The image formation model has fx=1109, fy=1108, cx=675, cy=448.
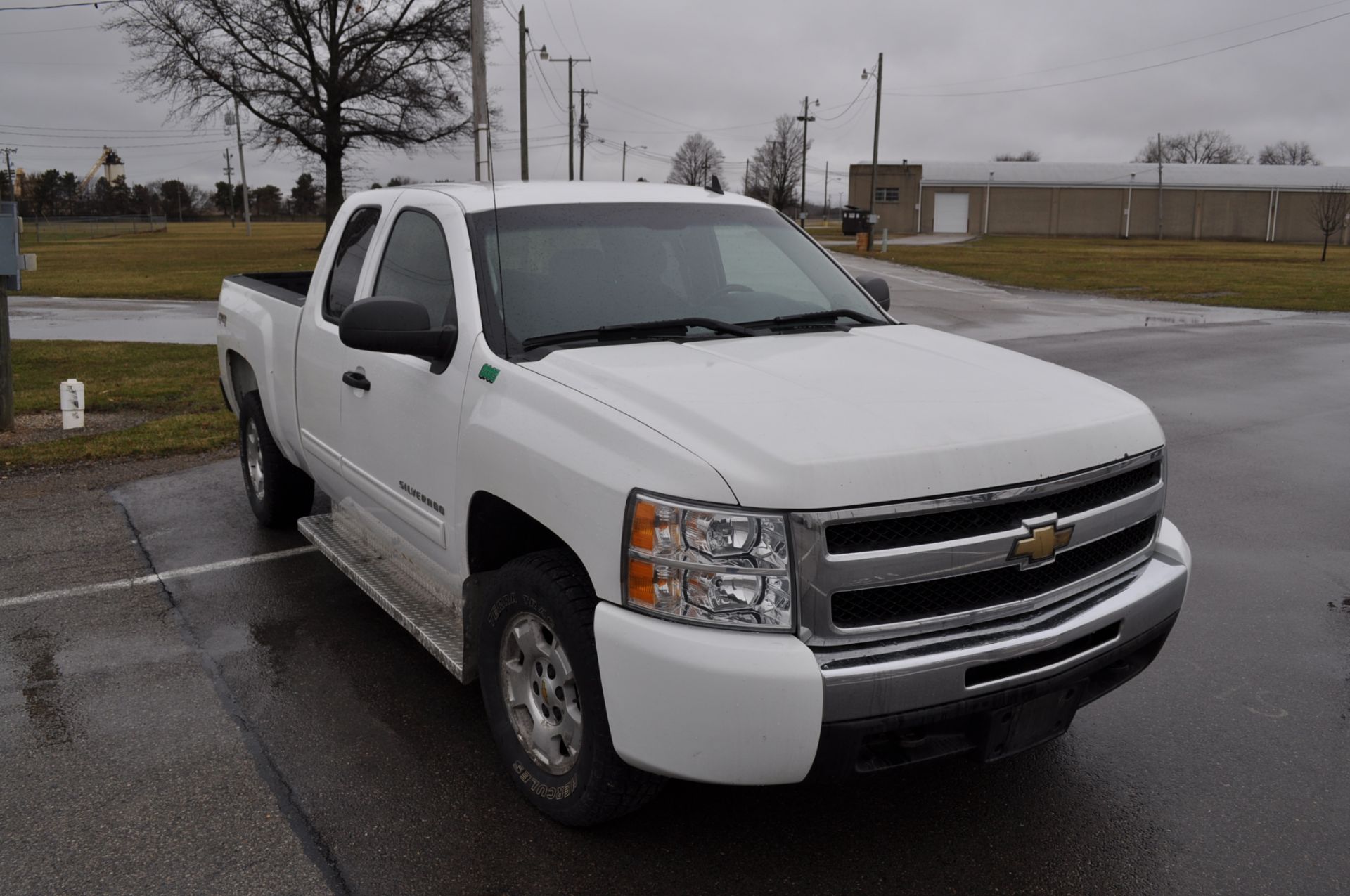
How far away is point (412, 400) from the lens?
402cm

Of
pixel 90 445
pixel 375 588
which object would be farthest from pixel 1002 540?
pixel 90 445

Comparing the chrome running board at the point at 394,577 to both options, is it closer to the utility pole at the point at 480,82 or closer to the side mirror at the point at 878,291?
the side mirror at the point at 878,291

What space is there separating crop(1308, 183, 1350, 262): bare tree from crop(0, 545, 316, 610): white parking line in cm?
4605

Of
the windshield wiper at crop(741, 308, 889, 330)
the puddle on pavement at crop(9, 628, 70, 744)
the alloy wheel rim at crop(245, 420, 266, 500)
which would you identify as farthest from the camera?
the alloy wheel rim at crop(245, 420, 266, 500)

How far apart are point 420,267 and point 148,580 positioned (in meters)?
2.57

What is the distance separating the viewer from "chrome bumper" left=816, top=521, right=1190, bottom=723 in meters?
2.71

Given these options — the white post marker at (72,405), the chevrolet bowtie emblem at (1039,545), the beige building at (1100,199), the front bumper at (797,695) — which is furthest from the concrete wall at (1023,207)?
the front bumper at (797,695)

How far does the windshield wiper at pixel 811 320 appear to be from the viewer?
416 cm

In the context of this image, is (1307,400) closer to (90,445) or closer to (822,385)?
(822,385)

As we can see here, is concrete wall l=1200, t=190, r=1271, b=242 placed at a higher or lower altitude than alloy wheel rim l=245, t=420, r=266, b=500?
higher

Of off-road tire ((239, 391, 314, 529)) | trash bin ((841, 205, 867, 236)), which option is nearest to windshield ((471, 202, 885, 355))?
off-road tire ((239, 391, 314, 529))

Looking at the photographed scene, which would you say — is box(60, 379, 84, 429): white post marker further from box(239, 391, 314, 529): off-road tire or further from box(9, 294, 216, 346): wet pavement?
box(9, 294, 216, 346): wet pavement

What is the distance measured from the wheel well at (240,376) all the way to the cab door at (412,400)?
202 centimetres

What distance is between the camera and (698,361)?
11.5ft
